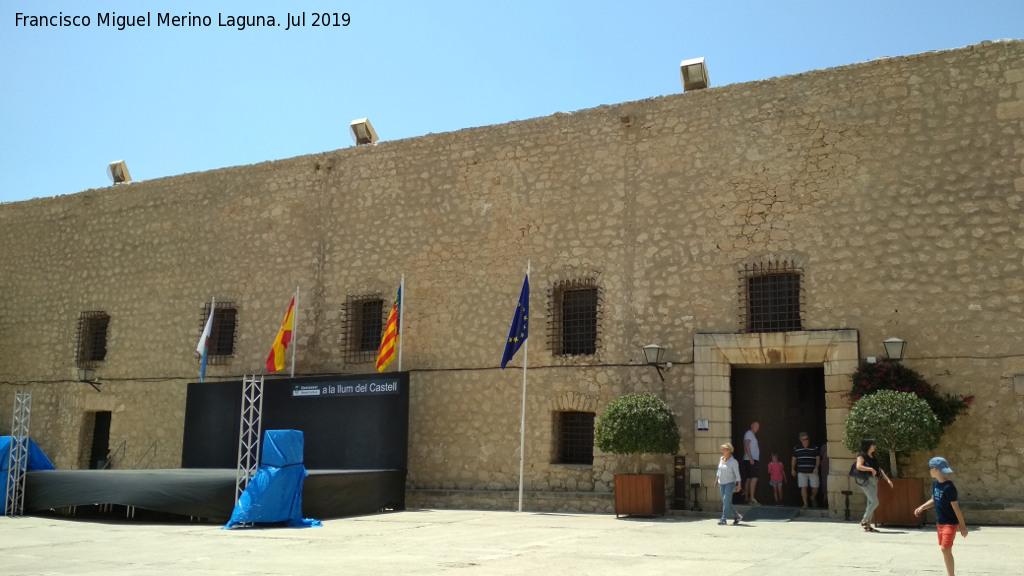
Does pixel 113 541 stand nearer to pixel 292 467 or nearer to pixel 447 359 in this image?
pixel 292 467

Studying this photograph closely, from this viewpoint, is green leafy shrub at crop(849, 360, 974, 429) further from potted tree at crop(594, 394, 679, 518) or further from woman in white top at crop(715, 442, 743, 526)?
potted tree at crop(594, 394, 679, 518)

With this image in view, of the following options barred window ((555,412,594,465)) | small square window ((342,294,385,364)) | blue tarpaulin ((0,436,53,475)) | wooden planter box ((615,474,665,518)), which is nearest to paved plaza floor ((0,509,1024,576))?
wooden planter box ((615,474,665,518))

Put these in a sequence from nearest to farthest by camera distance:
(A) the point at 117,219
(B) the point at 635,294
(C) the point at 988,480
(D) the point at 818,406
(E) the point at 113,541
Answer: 1. (E) the point at 113,541
2. (C) the point at 988,480
3. (B) the point at 635,294
4. (D) the point at 818,406
5. (A) the point at 117,219

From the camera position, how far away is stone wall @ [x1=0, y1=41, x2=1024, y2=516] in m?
12.2

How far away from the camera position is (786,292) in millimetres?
13320

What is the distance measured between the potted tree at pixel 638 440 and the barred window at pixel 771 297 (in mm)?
1941

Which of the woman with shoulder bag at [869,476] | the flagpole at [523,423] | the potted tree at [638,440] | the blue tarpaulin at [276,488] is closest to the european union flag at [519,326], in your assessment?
the flagpole at [523,423]

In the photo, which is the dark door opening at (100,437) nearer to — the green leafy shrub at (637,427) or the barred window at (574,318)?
the barred window at (574,318)

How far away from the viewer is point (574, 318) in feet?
48.8

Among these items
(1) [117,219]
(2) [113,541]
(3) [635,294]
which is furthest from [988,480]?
(1) [117,219]

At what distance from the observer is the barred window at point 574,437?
14477mm

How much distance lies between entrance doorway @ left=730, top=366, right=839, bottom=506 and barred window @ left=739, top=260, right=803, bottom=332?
2041mm

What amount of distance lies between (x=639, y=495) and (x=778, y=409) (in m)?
4.13

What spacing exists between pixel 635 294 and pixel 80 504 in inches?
338
